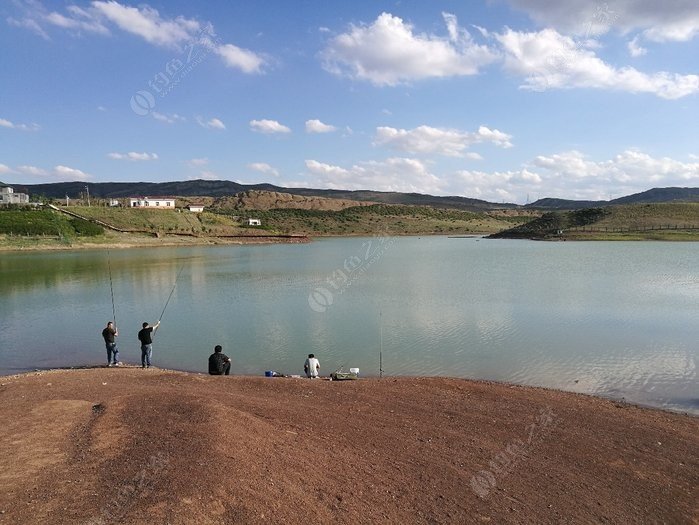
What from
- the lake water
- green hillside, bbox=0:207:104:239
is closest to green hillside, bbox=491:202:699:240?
the lake water

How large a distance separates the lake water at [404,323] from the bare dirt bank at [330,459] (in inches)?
194

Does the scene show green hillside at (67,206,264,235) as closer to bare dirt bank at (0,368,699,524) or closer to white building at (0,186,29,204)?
white building at (0,186,29,204)

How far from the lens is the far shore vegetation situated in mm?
88438

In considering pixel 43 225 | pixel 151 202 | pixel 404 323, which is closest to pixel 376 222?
pixel 151 202

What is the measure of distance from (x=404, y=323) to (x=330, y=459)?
16.7 m

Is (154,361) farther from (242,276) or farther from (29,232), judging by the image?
(29,232)

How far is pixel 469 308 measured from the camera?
29.1 meters

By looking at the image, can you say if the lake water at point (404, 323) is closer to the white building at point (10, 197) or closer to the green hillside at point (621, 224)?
the green hillside at point (621, 224)

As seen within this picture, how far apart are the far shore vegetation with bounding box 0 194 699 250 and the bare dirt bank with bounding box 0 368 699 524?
84.6 metres

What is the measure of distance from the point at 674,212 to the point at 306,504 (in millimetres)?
135923

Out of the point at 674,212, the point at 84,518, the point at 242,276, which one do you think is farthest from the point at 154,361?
the point at 674,212

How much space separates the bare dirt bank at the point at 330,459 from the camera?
7.04 metres

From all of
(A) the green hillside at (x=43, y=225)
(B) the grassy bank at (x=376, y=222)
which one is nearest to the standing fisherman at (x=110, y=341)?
(A) the green hillside at (x=43, y=225)

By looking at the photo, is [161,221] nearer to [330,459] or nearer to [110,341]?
[110,341]
